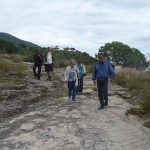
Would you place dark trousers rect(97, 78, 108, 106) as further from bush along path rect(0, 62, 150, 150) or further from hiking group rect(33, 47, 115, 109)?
bush along path rect(0, 62, 150, 150)

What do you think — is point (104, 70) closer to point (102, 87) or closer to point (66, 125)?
point (102, 87)

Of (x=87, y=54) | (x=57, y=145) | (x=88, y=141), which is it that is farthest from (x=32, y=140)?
(x=87, y=54)

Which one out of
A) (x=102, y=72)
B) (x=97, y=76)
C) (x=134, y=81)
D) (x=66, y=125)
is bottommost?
(x=66, y=125)

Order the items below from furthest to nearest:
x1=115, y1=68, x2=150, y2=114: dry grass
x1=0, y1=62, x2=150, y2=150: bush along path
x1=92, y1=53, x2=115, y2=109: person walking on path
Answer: x1=115, y1=68, x2=150, y2=114: dry grass
x1=92, y1=53, x2=115, y2=109: person walking on path
x1=0, y1=62, x2=150, y2=150: bush along path

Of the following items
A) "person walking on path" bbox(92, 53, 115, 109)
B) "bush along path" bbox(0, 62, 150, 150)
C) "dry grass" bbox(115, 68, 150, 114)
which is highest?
"person walking on path" bbox(92, 53, 115, 109)

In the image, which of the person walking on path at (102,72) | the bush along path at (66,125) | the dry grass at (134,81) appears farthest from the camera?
the dry grass at (134,81)

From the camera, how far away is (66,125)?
7797 millimetres

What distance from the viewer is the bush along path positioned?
6.50 metres

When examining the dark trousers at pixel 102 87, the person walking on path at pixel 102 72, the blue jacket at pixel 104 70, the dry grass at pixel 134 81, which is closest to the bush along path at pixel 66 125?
the dark trousers at pixel 102 87

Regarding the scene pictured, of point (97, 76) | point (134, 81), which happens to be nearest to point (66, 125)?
point (97, 76)

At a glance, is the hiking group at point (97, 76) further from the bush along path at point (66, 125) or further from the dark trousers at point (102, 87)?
the bush along path at point (66, 125)

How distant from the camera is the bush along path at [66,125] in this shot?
6.50 m

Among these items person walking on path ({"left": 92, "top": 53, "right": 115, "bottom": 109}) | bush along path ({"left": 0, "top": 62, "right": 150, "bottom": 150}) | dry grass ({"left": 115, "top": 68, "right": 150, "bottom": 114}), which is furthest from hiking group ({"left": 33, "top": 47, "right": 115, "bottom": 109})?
dry grass ({"left": 115, "top": 68, "right": 150, "bottom": 114})

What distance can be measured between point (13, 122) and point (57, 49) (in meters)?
34.6
